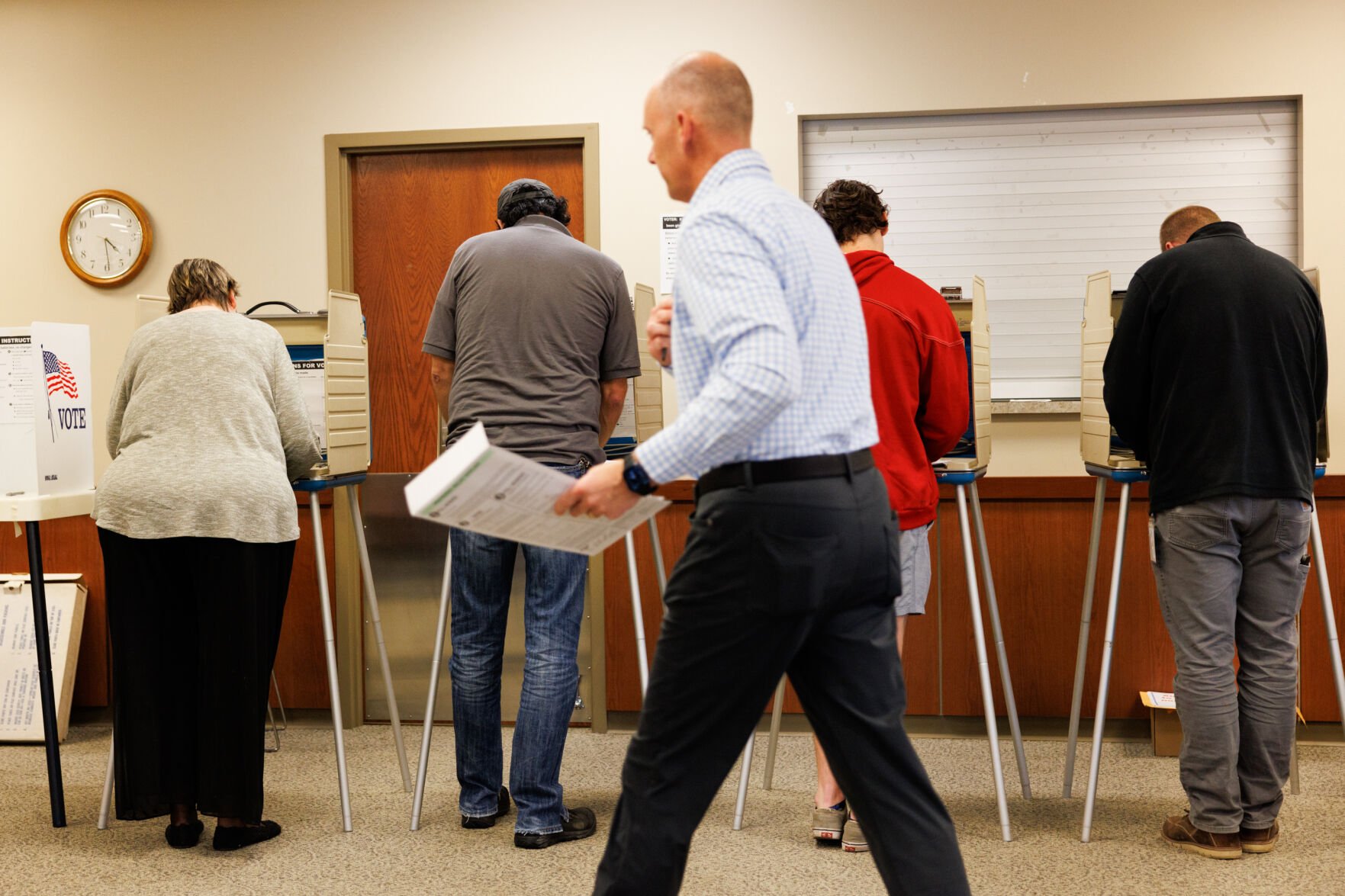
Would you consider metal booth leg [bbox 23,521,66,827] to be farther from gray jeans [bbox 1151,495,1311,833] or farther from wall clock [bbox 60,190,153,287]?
gray jeans [bbox 1151,495,1311,833]

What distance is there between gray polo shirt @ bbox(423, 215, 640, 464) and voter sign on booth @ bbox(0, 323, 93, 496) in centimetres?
101

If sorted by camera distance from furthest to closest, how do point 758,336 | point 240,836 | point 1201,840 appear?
point 240,836
point 1201,840
point 758,336

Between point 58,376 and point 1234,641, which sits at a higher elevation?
point 58,376

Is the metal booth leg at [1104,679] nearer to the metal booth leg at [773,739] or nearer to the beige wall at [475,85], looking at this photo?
the metal booth leg at [773,739]

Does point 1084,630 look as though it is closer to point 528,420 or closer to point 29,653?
point 528,420

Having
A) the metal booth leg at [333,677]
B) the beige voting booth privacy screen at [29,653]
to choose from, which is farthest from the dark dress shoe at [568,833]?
the beige voting booth privacy screen at [29,653]

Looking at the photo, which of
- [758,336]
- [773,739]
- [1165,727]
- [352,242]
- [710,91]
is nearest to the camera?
[758,336]

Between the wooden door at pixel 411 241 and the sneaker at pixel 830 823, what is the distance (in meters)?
2.00

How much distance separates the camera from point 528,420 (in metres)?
2.79

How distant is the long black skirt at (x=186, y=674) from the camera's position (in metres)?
2.72

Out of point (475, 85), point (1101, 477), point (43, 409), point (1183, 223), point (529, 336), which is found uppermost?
point (475, 85)

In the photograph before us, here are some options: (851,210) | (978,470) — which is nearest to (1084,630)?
(978,470)

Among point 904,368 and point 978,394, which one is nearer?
point 904,368

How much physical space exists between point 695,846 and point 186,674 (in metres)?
1.30
